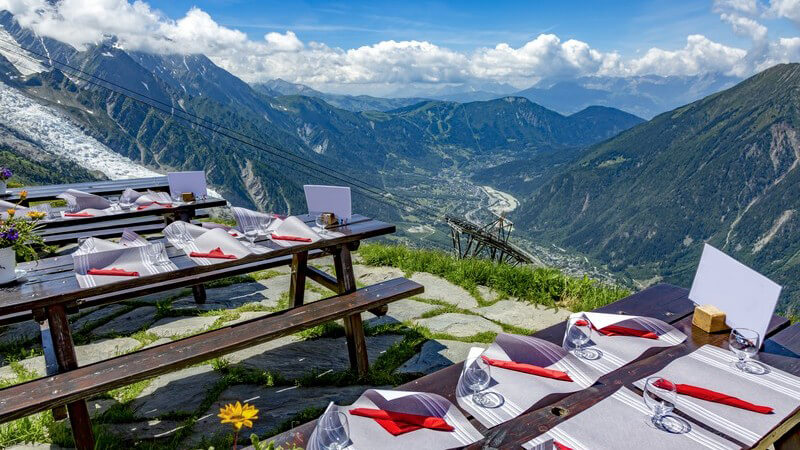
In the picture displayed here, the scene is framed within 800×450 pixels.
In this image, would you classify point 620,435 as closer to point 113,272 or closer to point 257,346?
point 113,272

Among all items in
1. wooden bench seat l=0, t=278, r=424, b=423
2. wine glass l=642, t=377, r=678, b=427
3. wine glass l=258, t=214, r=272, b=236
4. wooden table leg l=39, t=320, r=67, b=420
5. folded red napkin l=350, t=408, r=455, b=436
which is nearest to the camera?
folded red napkin l=350, t=408, r=455, b=436

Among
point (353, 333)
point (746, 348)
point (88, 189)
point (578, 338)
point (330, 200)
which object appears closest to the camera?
point (746, 348)

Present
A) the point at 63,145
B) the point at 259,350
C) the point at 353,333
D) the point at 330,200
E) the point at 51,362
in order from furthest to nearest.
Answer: the point at 63,145 < the point at 259,350 < the point at 330,200 < the point at 353,333 < the point at 51,362

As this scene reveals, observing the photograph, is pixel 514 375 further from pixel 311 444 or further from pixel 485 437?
pixel 311 444

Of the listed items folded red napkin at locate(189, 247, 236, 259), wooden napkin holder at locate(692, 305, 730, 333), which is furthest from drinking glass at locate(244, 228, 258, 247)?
wooden napkin holder at locate(692, 305, 730, 333)

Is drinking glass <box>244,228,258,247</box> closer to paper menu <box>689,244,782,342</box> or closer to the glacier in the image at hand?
paper menu <box>689,244,782,342</box>

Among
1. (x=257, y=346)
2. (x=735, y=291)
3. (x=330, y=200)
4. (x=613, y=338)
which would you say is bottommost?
(x=257, y=346)

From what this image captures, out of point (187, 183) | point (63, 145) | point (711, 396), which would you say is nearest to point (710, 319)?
point (711, 396)
